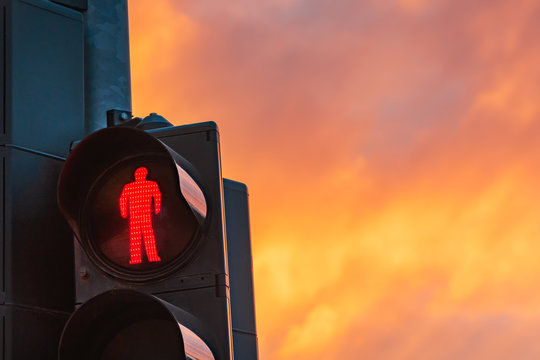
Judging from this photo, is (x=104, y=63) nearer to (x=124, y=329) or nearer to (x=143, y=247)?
(x=143, y=247)

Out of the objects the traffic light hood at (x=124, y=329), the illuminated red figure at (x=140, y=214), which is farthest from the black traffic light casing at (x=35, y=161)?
the illuminated red figure at (x=140, y=214)

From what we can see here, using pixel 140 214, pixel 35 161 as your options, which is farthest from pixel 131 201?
pixel 35 161

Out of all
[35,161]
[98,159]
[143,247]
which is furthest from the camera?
[35,161]

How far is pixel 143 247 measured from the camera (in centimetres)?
397

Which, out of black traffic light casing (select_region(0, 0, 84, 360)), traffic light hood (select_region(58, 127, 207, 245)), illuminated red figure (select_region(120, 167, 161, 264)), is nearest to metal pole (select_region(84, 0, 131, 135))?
black traffic light casing (select_region(0, 0, 84, 360))

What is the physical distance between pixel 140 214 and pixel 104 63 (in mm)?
1322

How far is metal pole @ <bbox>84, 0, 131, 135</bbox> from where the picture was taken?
16.7 ft

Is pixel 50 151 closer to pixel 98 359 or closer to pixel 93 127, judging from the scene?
pixel 93 127

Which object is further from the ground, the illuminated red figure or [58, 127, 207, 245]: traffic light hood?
[58, 127, 207, 245]: traffic light hood

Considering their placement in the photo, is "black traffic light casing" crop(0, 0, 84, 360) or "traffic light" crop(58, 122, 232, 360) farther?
"black traffic light casing" crop(0, 0, 84, 360)

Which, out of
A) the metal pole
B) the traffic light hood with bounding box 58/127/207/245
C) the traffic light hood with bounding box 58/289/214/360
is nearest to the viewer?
the traffic light hood with bounding box 58/289/214/360

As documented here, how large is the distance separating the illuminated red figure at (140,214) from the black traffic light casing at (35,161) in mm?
627

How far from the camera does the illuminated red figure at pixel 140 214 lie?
156 inches

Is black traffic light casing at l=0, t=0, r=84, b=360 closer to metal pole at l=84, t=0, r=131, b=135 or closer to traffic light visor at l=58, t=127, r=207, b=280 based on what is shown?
metal pole at l=84, t=0, r=131, b=135
